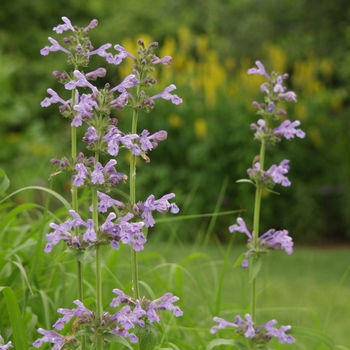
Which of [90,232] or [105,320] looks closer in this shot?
[90,232]

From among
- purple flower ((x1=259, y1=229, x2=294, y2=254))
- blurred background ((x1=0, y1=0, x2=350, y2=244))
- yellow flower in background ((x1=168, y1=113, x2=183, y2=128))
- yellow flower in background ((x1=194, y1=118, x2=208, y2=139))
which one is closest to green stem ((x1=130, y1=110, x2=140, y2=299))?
purple flower ((x1=259, y1=229, x2=294, y2=254))

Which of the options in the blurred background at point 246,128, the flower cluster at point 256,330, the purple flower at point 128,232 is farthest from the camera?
the blurred background at point 246,128

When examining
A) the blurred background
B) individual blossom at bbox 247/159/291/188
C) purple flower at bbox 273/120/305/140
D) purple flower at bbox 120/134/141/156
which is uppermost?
purple flower at bbox 120/134/141/156

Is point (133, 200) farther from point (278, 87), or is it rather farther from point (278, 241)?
point (278, 87)

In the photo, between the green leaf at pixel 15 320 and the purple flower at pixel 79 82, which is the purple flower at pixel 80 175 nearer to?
the purple flower at pixel 79 82

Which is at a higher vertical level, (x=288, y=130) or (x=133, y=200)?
(x=288, y=130)

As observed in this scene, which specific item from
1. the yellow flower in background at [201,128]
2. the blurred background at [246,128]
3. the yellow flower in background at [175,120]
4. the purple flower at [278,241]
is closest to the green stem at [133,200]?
the purple flower at [278,241]

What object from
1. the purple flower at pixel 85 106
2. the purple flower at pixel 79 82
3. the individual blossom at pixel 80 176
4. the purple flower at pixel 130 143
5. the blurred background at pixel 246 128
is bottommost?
the blurred background at pixel 246 128

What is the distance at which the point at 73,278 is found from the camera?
3186 millimetres

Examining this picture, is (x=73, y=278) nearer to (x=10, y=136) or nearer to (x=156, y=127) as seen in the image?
(x=156, y=127)

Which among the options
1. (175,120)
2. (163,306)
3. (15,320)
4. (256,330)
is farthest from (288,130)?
(175,120)

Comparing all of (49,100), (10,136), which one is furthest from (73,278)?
(10,136)

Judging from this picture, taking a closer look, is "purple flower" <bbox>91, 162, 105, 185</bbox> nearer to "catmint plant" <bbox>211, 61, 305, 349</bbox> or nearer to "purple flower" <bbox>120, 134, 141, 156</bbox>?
"purple flower" <bbox>120, 134, 141, 156</bbox>

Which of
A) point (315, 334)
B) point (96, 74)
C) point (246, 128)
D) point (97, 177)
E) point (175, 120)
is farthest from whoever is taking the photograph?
point (175, 120)
